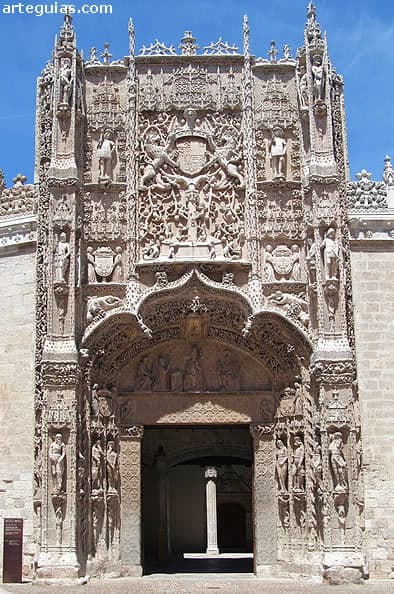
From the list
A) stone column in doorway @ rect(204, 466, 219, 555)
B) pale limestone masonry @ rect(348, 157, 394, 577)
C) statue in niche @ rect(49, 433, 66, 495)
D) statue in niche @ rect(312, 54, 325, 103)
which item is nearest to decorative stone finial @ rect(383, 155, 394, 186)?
pale limestone masonry @ rect(348, 157, 394, 577)

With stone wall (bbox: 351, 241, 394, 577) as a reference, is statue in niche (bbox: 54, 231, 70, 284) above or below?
above

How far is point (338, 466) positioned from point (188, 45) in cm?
908

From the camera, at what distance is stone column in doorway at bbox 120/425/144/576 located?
16.0 m

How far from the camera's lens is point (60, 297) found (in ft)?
51.6

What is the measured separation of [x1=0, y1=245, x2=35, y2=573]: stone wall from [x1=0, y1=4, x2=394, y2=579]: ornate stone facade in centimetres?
42

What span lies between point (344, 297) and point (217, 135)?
169 inches

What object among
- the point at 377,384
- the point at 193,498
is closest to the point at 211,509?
the point at 193,498

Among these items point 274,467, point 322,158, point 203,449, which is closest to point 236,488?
point 203,449

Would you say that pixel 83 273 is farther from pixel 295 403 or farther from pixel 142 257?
pixel 295 403

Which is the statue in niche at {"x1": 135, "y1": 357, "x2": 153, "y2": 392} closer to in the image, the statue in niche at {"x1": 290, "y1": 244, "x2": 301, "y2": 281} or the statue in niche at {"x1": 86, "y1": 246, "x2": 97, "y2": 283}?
the statue in niche at {"x1": 86, "y1": 246, "x2": 97, "y2": 283}

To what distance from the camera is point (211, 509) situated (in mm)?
29641

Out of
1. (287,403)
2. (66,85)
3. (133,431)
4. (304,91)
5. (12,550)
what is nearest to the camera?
(12,550)

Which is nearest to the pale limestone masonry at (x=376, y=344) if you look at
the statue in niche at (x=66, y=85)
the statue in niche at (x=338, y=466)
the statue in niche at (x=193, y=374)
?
the statue in niche at (x=338, y=466)

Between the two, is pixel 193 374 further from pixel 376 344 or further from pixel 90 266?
pixel 376 344
